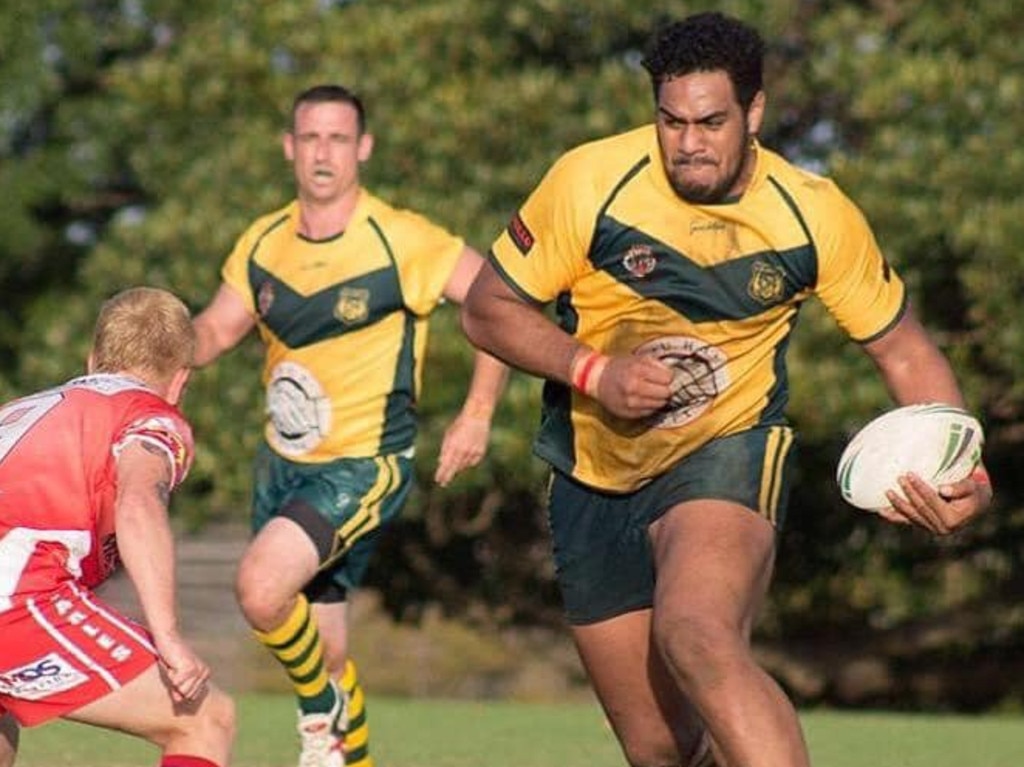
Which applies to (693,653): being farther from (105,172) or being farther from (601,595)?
(105,172)

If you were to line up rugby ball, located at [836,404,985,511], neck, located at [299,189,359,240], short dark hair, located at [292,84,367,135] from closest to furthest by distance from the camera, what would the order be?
1. rugby ball, located at [836,404,985,511]
2. neck, located at [299,189,359,240]
3. short dark hair, located at [292,84,367,135]

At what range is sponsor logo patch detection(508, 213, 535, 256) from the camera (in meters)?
6.54

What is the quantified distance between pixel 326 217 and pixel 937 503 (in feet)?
13.4

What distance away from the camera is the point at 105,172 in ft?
85.0

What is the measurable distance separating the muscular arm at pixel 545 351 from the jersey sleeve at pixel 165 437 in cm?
102

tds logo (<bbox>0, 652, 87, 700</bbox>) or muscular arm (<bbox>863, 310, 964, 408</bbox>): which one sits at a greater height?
muscular arm (<bbox>863, 310, 964, 408</bbox>)

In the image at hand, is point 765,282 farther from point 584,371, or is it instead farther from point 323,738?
point 323,738

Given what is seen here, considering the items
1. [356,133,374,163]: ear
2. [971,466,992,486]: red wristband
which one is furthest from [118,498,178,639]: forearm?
[356,133,374,163]: ear

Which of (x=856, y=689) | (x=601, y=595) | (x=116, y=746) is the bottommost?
(x=856, y=689)

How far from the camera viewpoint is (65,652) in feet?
18.6

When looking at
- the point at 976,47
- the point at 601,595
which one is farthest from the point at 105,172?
the point at 601,595

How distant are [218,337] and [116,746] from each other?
2.38 meters

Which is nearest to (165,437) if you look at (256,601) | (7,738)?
(7,738)

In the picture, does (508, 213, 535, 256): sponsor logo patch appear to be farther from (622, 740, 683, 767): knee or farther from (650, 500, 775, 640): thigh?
(622, 740, 683, 767): knee
